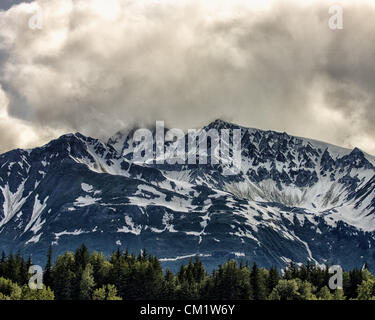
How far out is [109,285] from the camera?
19675 cm
